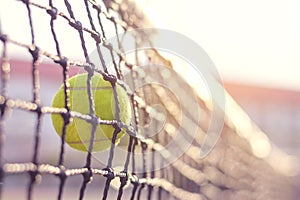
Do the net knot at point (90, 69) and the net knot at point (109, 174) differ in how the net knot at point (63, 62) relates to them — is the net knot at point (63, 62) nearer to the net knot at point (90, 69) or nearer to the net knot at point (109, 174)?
the net knot at point (90, 69)

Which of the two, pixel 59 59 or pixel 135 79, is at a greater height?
pixel 135 79

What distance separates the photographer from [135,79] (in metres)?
1.92

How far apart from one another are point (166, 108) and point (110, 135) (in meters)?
1.08

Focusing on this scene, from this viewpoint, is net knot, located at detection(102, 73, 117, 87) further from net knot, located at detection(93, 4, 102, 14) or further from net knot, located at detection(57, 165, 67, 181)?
net knot, located at detection(57, 165, 67, 181)

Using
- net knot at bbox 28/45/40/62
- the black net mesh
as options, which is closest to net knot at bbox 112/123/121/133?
the black net mesh

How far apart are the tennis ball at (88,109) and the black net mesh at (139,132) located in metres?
0.03

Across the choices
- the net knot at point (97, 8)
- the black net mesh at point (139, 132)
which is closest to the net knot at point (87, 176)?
the black net mesh at point (139, 132)

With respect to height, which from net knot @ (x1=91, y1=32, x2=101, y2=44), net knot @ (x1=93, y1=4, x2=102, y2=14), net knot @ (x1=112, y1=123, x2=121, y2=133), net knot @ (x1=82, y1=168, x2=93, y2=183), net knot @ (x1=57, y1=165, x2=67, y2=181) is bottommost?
net knot @ (x1=57, y1=165, x2=67, y2=181)

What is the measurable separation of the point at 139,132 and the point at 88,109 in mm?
523

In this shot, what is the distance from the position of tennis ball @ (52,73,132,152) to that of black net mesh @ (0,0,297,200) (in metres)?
0.03

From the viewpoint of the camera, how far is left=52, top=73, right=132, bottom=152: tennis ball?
130 cm

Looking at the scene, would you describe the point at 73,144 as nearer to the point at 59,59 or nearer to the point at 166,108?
the point at 59,59

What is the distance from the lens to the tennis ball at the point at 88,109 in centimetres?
130

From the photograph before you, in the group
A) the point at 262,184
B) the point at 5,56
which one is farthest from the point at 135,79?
the point at 262,184
